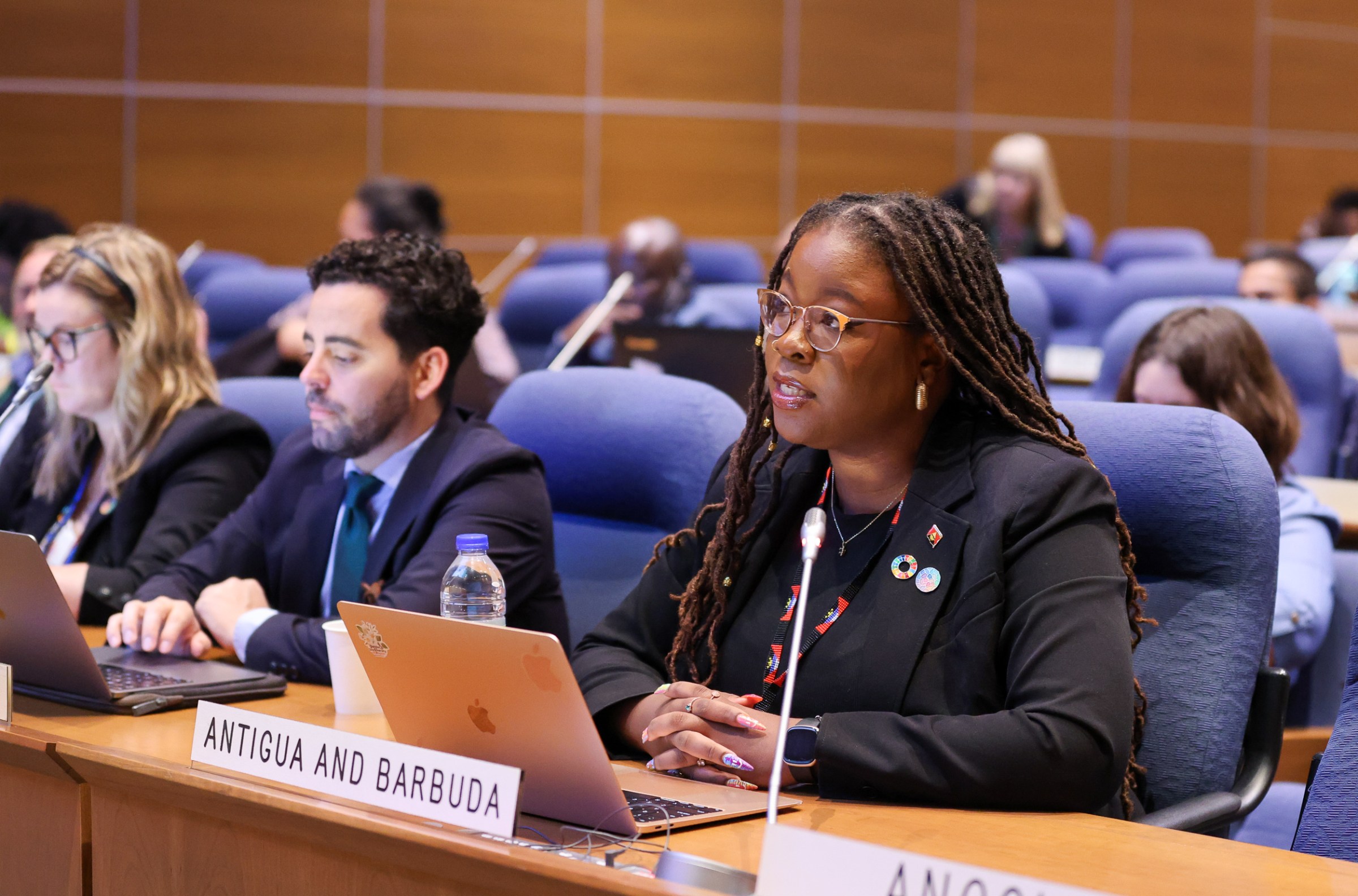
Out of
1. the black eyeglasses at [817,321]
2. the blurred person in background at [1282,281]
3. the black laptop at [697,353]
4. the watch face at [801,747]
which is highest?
the blurred person in background at [1282,281]

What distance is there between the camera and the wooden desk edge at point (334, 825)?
3.43 ft

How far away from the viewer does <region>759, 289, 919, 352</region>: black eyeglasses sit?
1475 mm

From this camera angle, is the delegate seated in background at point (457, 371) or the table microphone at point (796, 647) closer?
the table microphone at point (796, 647)

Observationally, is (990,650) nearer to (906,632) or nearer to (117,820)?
(906,632)

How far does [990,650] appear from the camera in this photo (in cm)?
139

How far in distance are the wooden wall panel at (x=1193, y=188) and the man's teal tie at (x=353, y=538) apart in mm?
7343

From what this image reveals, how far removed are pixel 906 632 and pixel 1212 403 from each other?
1238 mm

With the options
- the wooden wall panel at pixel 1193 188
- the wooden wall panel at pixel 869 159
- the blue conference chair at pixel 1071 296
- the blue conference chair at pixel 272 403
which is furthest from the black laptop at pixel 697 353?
the wooden wall panel at pixel 1193 188

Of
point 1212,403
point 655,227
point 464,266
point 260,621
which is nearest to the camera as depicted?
point 260,621

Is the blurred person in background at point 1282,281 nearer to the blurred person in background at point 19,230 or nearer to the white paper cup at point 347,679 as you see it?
the white paper cup at point 347,679

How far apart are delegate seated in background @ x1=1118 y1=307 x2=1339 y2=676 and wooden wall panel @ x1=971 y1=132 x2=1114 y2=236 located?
20.0ft

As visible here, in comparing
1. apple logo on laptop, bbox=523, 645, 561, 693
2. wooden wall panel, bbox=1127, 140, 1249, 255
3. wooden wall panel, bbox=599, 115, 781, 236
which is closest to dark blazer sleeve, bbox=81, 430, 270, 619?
apple logo on laptop, bbox=523, 645, 561, 693

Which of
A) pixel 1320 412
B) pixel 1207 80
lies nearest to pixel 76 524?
pixel 1320 412

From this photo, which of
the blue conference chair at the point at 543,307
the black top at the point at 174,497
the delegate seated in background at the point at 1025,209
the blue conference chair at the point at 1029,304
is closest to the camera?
the black top at the point at 174,497
